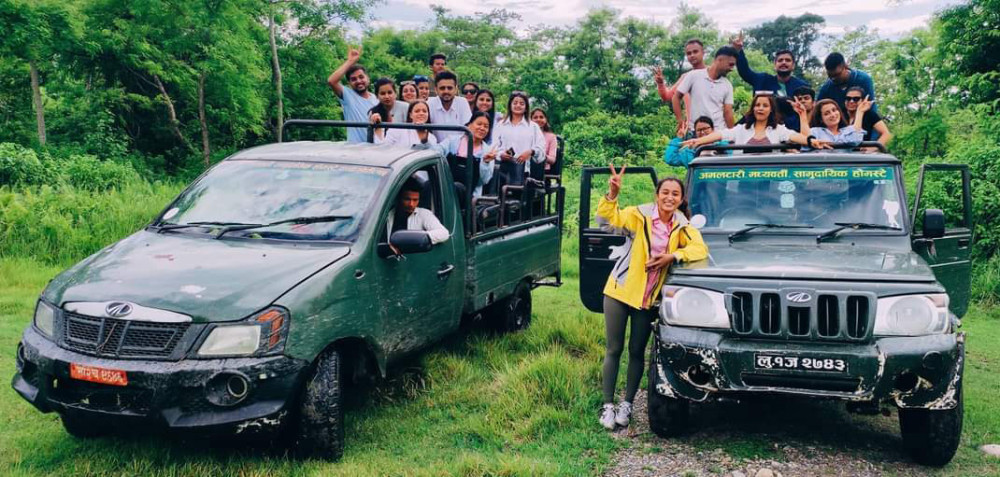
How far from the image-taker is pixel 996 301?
10023 millimetres

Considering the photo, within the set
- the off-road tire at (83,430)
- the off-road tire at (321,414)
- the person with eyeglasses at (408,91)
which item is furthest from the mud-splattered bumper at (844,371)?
the person with eyeglasses at (408,91)

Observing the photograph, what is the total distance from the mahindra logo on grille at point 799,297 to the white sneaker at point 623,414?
→ 1.39 m

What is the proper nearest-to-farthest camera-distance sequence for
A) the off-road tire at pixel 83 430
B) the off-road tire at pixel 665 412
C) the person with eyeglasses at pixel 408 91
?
the off-road tire at pixel 83 430
the off-road tire at pixel 665 412
the person with eyeglasses at pixel 408 91

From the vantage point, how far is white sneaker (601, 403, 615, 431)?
521 cm

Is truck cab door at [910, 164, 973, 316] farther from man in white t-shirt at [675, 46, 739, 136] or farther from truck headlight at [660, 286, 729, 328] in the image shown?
man in white t-shirt at [675, 46, 739, 136]

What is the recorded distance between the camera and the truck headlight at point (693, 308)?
449 centimetres

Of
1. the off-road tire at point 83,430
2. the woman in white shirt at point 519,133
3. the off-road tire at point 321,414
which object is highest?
the woman in white shirt at point 519,133

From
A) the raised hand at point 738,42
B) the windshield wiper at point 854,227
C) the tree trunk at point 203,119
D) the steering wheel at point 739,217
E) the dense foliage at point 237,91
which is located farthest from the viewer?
the tree trunk at point 203,119

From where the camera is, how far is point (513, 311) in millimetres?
7590

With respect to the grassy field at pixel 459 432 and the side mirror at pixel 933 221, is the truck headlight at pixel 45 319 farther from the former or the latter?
the side mirror at pixel 933 221

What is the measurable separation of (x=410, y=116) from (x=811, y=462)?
4567 millimetres

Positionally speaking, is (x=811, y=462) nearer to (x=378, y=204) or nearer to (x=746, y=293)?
(x=746, y=293)

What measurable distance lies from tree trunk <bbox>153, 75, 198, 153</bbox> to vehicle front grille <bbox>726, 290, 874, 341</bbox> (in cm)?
2355

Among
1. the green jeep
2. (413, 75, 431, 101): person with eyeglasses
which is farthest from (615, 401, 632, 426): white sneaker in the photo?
Result: (413, 75, 431, 101): person with eyeglasses
